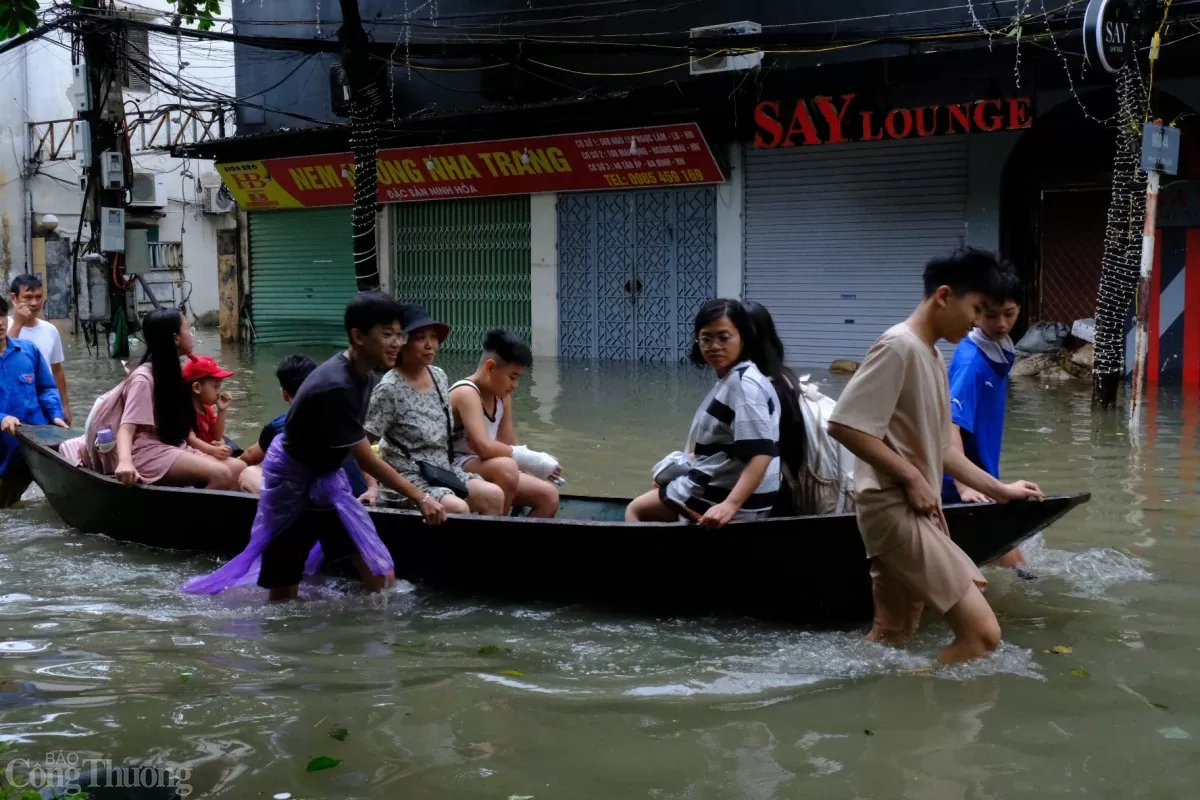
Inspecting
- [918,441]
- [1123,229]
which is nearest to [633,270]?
[1123,229]

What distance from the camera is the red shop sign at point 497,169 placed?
17.6 m

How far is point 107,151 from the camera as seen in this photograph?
60.6 ft

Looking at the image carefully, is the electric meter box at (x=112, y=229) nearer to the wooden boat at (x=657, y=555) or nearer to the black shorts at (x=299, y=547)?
the wooden boat at (x=657, y=555)

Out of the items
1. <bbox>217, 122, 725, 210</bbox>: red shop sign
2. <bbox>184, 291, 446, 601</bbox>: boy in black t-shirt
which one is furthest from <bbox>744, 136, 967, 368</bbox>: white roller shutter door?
<bbox>184, 291, 446, 601</bbox>: boy in black t-shirt

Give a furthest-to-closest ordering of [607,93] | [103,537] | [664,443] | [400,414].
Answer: [607,93] < [664,443] < [103,537] < [400,414]

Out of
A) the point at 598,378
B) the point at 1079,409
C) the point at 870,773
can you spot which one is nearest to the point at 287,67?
the point at 598,378

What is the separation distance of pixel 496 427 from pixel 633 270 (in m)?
12.4

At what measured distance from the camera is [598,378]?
16312 millimetres

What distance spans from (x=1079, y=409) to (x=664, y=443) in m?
4.29

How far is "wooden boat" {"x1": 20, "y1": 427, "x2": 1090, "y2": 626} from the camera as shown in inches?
197

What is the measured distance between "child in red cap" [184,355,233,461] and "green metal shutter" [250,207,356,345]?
48.8ft

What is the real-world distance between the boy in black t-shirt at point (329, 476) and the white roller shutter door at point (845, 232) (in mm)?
11277

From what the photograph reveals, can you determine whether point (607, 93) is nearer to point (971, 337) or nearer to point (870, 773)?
point (971, 337)

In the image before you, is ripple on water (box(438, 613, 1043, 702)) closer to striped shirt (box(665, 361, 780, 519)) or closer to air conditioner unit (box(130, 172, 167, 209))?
striped shirt (box(665, 361, 780, 519))
